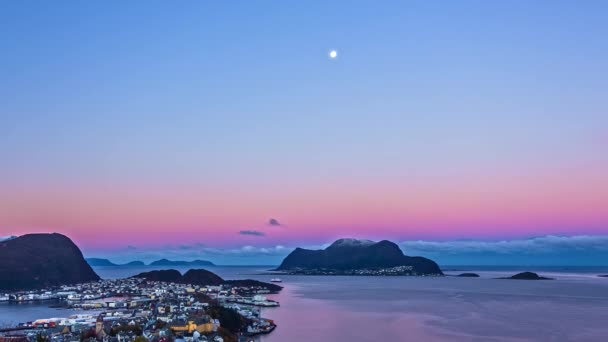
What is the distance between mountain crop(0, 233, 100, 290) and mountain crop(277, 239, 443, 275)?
76.4m

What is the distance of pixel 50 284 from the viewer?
68250 mm

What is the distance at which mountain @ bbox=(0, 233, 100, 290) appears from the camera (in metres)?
65.3

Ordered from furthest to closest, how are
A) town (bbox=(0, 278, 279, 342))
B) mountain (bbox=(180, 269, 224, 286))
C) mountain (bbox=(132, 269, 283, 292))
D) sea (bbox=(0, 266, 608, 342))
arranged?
mountain (bbox=(180, 269, 224, 286))
mountain (bbox=(132, 269, 283, 292))
sea (bbox=(0, 266, 608, 342))
town (bbox=(0, 278, 279, 342))

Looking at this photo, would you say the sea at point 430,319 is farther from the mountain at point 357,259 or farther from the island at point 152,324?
the mountain at point 357,259

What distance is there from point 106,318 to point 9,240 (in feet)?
187

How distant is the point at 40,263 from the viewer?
7088cm

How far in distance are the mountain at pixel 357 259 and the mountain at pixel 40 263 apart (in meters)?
76.4

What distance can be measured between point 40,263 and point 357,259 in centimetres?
9158

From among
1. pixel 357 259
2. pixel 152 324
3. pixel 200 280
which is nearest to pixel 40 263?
pixel 200 280

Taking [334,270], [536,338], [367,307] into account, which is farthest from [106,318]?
[334,270]

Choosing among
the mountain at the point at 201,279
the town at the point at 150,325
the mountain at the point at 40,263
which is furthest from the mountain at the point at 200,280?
the town at the point at 150,325

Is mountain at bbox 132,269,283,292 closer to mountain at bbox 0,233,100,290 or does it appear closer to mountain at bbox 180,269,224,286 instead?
mountain at bbox 180,269,224,286

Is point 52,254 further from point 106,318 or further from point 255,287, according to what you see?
point 106,318

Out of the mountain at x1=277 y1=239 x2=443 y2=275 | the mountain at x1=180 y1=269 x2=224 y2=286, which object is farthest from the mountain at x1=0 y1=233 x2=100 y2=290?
the mountain at x1=277 y1=239 x2=443 y2=275
